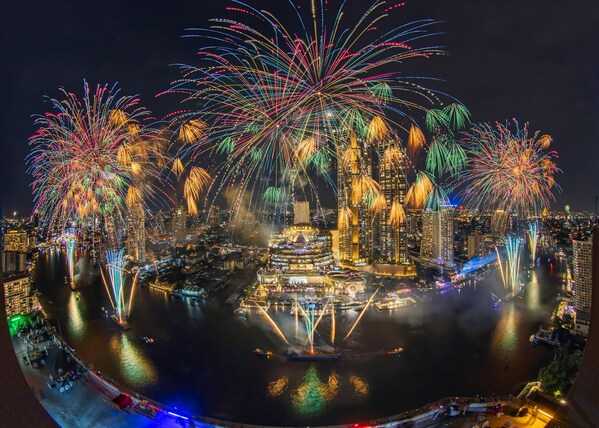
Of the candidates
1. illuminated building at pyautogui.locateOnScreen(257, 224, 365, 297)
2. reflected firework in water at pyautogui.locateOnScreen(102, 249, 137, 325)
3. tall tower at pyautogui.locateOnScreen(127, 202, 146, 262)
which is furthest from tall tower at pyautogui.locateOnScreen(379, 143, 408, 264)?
tall tower at pyautogui.locateOnScreen(127, 202, 146, 262)

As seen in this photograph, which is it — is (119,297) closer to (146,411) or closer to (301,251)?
(301,251)

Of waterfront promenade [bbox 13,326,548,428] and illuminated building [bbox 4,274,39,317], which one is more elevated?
illuminated building [bbox 4,274,39,317]

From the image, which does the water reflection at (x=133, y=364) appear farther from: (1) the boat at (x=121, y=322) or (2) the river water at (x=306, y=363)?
(1) the boat at (x=121, y=322)

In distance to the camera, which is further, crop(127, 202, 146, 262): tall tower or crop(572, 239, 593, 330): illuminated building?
crop(127, 202, 146, 262): tall tower

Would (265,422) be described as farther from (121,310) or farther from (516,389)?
(121,310)

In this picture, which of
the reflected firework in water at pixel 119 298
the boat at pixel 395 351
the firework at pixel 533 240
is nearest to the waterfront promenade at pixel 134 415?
the boat at pixel 395 351

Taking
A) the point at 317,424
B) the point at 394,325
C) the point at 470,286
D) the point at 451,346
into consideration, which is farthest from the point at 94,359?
the point at 470,286

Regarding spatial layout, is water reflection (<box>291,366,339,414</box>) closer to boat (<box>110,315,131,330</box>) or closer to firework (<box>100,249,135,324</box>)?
boat (<box>110,315,131,330</box>)

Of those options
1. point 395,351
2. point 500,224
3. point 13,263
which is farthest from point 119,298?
point 500,224
